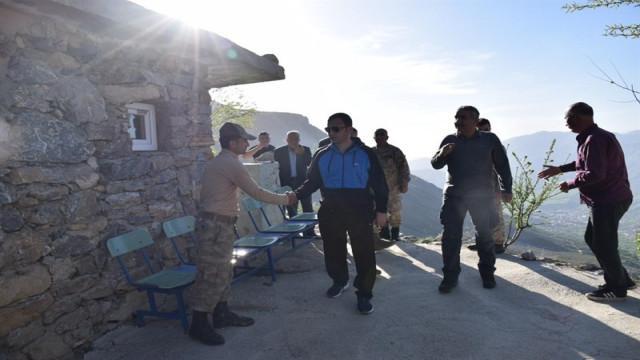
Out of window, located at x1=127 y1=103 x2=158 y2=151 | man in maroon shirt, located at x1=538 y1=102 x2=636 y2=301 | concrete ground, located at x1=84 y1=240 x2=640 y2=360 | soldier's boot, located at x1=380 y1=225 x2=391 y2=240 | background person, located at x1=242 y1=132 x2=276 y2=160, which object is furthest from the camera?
background person, located at x1=242 y1=132 x2=276 y2=160

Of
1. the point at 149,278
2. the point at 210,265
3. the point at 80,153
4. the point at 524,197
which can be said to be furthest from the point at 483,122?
the point at 80,153

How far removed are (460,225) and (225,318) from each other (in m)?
2.59

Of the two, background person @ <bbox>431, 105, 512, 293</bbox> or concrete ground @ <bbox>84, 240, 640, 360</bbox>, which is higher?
background person @ <bbox>431, 105, 512, 293</bbox>

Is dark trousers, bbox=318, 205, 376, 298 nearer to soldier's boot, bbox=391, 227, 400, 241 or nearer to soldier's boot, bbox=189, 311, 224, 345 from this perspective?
soldier's boot, bbox=189, 311, 224, 345

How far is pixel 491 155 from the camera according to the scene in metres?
4.32

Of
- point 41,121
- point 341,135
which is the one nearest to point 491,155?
point 341,135

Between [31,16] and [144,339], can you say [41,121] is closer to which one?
[31,16]

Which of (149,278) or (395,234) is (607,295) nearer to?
(395,234)

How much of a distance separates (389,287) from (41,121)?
3760mm

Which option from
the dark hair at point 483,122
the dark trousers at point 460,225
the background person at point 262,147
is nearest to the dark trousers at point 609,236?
the dark trousers at point 460,225

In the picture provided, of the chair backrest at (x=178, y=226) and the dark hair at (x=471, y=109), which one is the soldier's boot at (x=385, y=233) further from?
the chair backrest at (x=178, y=226)

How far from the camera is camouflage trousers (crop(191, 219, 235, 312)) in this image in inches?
137

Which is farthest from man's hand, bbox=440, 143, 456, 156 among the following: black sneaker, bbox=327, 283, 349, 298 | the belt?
the belt

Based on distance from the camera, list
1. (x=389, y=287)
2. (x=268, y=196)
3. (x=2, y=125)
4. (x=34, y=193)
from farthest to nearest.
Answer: (x=389, y=287), (x=268, y=196), (x=34, y=193), (x=2, y=125)
